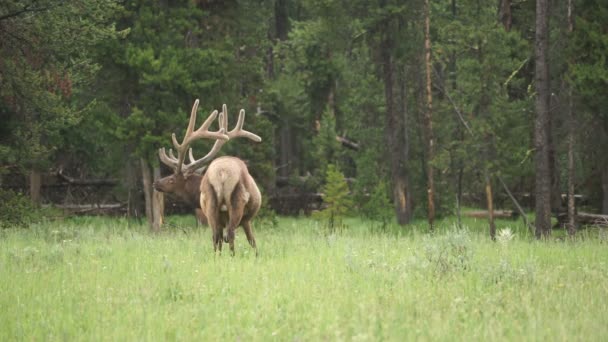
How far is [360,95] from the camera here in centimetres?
2869

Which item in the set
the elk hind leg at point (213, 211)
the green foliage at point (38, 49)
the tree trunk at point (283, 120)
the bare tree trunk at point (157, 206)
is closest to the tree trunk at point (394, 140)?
the bare tree trunk at point (157, 206)

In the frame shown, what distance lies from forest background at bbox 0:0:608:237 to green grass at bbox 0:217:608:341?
552cm

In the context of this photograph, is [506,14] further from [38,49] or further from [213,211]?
[213,211]

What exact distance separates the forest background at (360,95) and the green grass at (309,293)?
5517 millimetres

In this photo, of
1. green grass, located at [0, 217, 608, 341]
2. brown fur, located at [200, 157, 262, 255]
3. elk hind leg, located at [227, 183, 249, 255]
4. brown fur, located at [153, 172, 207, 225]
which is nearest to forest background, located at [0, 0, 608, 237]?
brown fur, located at [153, 172, 207, 225]

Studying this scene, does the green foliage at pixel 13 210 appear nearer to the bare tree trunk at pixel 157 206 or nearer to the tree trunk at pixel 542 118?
the bare tree trunk at pixel 157 206

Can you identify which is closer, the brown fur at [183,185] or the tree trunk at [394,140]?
the brown fur at [183,185]

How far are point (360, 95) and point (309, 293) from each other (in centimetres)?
2178

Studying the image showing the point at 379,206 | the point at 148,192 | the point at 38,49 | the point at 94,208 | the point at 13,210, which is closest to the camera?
the point at 38,49

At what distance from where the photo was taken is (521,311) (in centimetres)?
647

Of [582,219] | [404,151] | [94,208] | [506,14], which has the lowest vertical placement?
[582,219]

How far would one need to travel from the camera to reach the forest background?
15430mm

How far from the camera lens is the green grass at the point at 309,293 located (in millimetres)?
6047

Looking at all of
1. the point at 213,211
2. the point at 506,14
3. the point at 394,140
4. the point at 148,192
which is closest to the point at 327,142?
the point at 394,140
